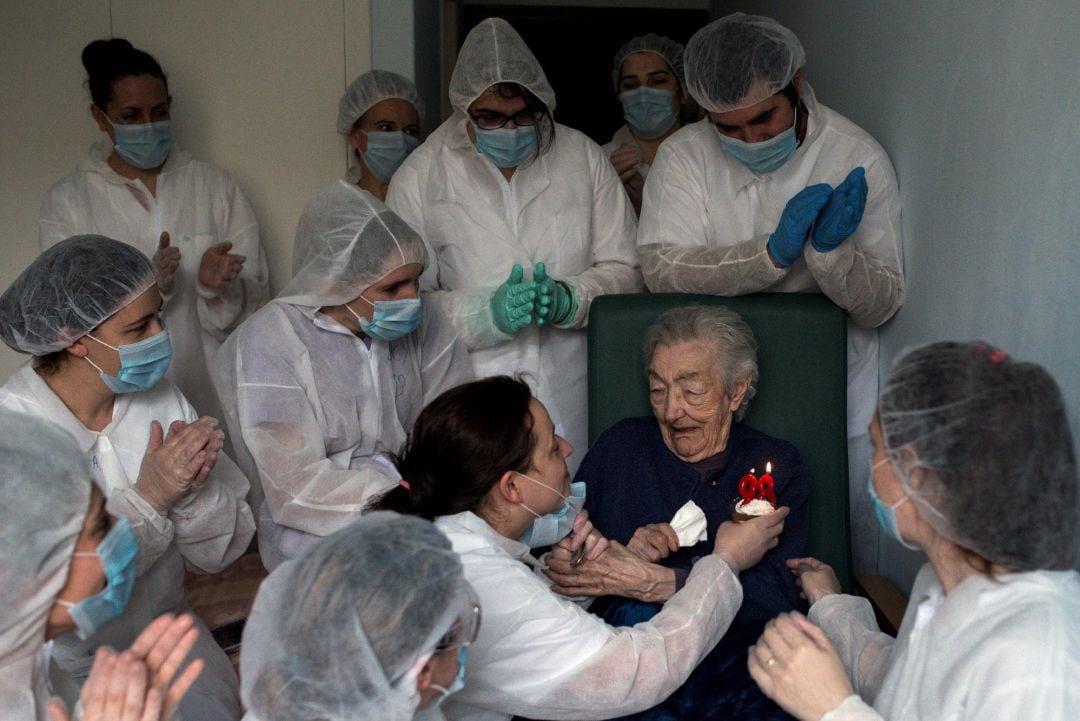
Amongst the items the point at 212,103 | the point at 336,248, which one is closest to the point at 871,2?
the point at 336,248

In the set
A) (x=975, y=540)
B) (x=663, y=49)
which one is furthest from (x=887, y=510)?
(x=663, y=49)

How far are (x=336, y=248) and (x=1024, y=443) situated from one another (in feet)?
5.23

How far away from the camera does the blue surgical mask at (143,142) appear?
3.36 meters

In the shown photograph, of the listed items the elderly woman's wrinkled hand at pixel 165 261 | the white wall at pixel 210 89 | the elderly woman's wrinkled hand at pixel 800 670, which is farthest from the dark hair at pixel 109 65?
the elderly woman's wrinkled hand at pixel 800 670

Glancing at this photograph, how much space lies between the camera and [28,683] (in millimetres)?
1521

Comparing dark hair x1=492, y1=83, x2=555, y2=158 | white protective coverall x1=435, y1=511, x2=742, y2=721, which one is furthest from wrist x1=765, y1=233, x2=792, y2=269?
white protective coverall x1=435, y1=511, x2=742, y2=721

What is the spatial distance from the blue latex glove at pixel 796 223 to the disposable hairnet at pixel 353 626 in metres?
1.42

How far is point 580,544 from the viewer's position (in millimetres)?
2176

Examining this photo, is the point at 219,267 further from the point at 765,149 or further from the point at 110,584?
the point at 110,584

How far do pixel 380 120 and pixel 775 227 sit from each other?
1558 millimetres

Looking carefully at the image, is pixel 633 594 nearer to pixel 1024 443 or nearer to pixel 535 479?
pixel 535 479

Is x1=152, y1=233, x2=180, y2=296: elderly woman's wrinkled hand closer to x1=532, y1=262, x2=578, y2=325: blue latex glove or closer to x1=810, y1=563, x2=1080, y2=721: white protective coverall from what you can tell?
x1=532, y1=262, x2=578, y2=325: blue latex glove

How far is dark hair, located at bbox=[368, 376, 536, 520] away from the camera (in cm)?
190

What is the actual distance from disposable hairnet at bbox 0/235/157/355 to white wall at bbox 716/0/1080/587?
1748mm
